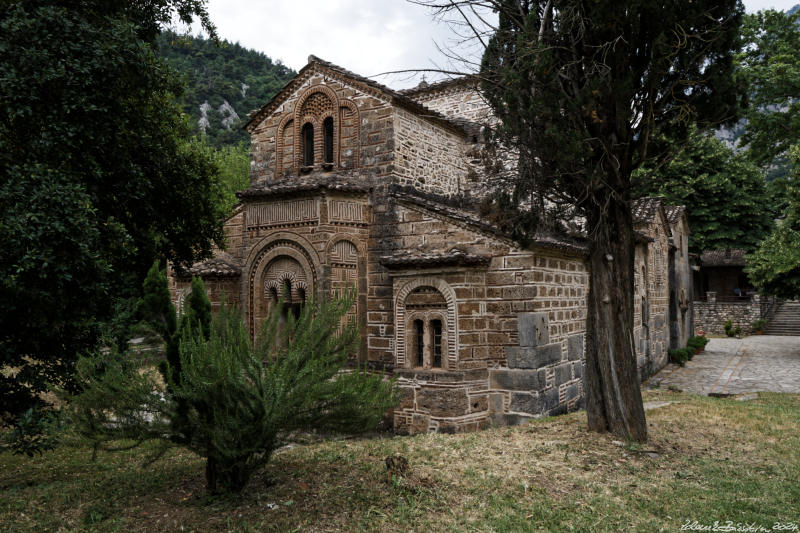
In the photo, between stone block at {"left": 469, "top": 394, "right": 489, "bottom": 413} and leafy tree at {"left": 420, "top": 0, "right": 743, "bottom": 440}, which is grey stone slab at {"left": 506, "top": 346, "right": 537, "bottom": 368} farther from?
leafy tree at {"left": 420, "top": 0, "right": 743, "bottom": 440}

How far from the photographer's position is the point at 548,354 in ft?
30.8

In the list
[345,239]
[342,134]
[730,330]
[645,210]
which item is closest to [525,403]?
[345,239]

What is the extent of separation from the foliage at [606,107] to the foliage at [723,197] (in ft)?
74.8

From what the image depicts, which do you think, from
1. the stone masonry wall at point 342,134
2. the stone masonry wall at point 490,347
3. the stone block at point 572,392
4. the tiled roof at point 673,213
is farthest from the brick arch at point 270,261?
the tiled roof at point 673,213

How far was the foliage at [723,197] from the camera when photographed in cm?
2767

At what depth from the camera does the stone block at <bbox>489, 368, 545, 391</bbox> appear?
883 cm

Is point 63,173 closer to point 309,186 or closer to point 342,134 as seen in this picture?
point 309,186

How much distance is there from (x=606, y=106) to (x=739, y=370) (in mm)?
13533

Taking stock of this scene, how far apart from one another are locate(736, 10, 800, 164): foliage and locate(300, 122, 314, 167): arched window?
13.2 m

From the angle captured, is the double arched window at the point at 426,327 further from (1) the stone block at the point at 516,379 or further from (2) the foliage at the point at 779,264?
(2) the foliage at the point at 779,264

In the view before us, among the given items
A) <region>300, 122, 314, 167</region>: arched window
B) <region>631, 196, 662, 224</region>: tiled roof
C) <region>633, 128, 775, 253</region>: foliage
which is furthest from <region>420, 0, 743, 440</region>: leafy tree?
<region>633, 128, 775, 253</region>: foliage

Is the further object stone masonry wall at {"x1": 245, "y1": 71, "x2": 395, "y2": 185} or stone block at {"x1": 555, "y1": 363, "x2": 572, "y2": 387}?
stone masonry wall at {"x1": 245, "y1": 71, "x2": 395, "y2": 185}

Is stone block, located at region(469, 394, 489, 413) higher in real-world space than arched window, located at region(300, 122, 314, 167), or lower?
lower

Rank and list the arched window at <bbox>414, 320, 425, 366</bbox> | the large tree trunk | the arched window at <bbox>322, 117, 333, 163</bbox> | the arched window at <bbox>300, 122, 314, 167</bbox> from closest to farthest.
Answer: the large tree trunk → the arched window at <bbox>414, 320, 425, 366</bbox> → the arched window at <bbox>322, 117, 333, 163</bbox> → the arched window at <bbox>300, 122, 314, 167</bbox>
